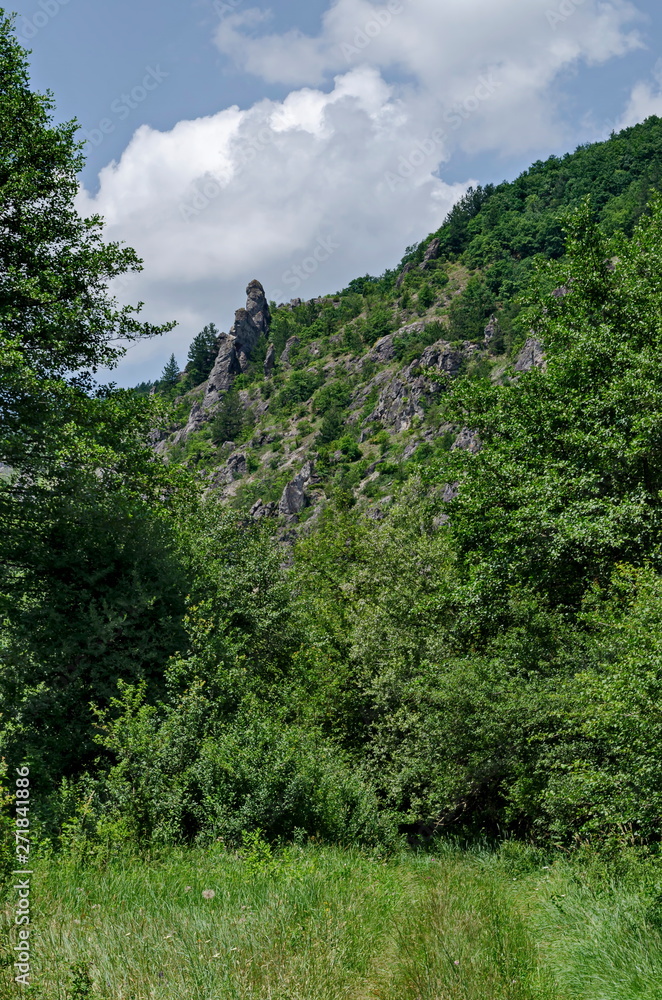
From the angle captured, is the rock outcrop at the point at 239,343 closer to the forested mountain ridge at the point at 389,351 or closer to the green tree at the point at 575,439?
the forested mountain ridge at the point at 389,351

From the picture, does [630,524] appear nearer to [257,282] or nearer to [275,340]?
[275,340]

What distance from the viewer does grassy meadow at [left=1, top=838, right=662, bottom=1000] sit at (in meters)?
3.85

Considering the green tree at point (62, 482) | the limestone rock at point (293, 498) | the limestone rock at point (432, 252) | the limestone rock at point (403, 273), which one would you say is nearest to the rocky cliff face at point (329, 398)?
the limestone rock at point (293, 498)

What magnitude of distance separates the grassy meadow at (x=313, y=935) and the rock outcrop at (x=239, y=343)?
16976 cm

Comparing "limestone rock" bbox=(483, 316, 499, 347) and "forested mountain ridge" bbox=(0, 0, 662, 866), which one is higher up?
"limestone rock" bbox=(483, 316, 499, 347)

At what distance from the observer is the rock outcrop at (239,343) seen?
586 feet

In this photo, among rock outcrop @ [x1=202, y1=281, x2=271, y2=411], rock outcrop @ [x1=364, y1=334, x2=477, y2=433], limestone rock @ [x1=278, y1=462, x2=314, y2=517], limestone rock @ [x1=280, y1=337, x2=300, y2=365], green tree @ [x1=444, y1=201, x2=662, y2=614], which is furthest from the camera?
rock outcrop @ [x1=202, y1=281, x2=271, y2=411]

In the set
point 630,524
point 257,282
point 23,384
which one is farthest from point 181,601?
point 257,282

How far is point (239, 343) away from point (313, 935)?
188m

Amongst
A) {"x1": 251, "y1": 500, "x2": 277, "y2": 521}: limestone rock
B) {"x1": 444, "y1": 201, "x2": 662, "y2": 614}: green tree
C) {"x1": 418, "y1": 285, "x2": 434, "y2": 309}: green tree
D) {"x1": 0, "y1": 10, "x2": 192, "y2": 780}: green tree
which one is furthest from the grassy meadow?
{"x1": 418, "y1": 285, "x2": 434, "y2": 309}: green tree

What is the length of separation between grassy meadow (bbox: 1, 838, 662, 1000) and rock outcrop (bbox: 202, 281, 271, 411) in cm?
16976

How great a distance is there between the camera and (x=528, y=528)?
12.6 m

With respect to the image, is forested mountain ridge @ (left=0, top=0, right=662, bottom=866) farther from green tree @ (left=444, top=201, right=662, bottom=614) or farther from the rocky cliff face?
the rocky cliff face

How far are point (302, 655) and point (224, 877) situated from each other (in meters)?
11.9
